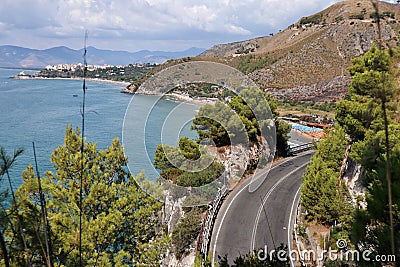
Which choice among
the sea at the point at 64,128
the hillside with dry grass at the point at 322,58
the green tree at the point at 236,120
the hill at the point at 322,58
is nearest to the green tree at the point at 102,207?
the sea at the point at 64,128

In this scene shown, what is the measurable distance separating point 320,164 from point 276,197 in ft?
8.95

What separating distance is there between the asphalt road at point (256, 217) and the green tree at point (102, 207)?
2160 millimetres

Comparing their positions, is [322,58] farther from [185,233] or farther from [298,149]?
[185,233]

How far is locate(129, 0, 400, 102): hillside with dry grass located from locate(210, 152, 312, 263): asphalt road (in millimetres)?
45333

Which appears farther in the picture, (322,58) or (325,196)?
(322,58)

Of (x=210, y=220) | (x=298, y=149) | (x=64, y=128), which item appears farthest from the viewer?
(x=64, y=128)

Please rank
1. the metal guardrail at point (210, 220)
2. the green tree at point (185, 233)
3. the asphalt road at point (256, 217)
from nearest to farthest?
1. the metal guardrail at point (210, 220)
2. the asphalt road at point (256, 217)
3. the green tree at point (185, 233)

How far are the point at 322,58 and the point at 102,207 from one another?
235 ft

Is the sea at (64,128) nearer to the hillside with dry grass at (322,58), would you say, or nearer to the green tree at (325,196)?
the green tree at (325,196)

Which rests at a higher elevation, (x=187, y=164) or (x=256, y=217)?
(x=187, y=164)

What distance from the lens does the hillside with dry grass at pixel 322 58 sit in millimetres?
61844

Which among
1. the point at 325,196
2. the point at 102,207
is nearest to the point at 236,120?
the point at 325,196

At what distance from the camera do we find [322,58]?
71562 mm

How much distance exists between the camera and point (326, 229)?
1030 cm
